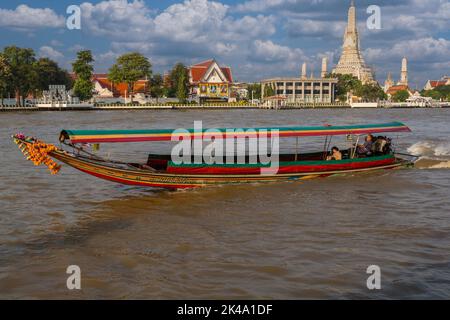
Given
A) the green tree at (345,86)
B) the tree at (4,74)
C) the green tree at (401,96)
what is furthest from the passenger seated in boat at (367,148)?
the green tree at (401,96)

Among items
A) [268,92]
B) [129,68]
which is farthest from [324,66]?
[129,68]

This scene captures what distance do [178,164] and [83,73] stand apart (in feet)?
187

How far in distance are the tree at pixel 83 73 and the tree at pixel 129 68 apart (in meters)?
3.49

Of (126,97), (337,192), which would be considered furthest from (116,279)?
(126,97)

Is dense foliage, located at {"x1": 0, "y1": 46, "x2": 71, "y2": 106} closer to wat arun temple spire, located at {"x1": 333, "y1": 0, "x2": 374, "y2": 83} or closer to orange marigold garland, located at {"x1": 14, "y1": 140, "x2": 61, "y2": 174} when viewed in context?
orange marigold garland, located at {"x1": 14, "y1": 140, "x2": 61, "y2": 174}

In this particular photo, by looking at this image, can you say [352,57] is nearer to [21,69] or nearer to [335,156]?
[21,69]

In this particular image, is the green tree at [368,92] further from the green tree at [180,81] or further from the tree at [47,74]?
the tree at [47,74]

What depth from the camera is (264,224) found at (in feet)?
27.5

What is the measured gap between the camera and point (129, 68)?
6606cm

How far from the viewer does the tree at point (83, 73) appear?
205 ft

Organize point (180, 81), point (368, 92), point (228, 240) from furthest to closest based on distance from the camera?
point (368, 92) → point (180, 81) → point (228, 240)

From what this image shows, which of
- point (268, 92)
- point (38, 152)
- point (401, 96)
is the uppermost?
point (268, 92)

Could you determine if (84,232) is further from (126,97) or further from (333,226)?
(126,97)
